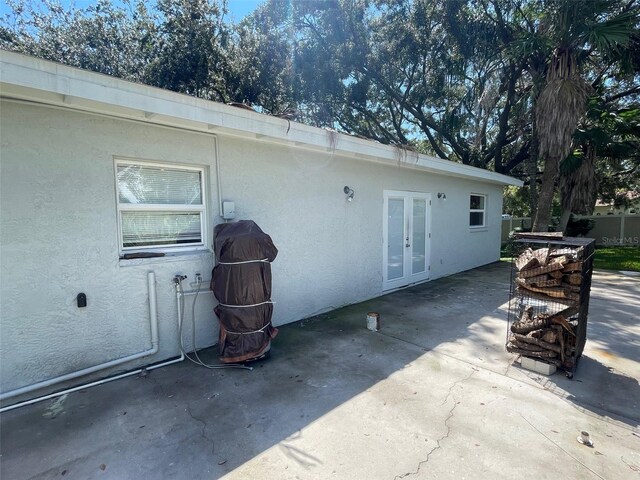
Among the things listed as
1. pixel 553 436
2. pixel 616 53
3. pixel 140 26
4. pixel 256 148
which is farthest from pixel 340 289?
pixel 140 26

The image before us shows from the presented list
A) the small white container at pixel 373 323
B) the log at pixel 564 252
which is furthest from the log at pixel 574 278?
the small white container at pixel 373 323

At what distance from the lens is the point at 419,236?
8352 mm

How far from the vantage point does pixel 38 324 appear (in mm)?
3357

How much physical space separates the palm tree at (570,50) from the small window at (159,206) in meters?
8.47

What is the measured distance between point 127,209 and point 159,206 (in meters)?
0.36

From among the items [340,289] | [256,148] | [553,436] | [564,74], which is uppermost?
[564,74]

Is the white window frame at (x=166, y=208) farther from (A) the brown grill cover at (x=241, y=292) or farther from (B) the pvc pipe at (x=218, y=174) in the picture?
(A) the brown grill cover at (x=241, y=292)

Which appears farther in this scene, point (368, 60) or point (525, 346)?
point (368, 60)

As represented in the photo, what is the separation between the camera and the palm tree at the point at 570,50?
708 cm

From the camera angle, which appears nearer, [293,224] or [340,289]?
[293,224]

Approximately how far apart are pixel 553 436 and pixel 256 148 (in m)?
4.78

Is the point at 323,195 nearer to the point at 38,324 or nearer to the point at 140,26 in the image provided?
the point at 38,324

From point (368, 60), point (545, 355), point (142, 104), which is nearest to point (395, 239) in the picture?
point (545, 355)

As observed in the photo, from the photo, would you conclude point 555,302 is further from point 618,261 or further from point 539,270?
point 618,261
